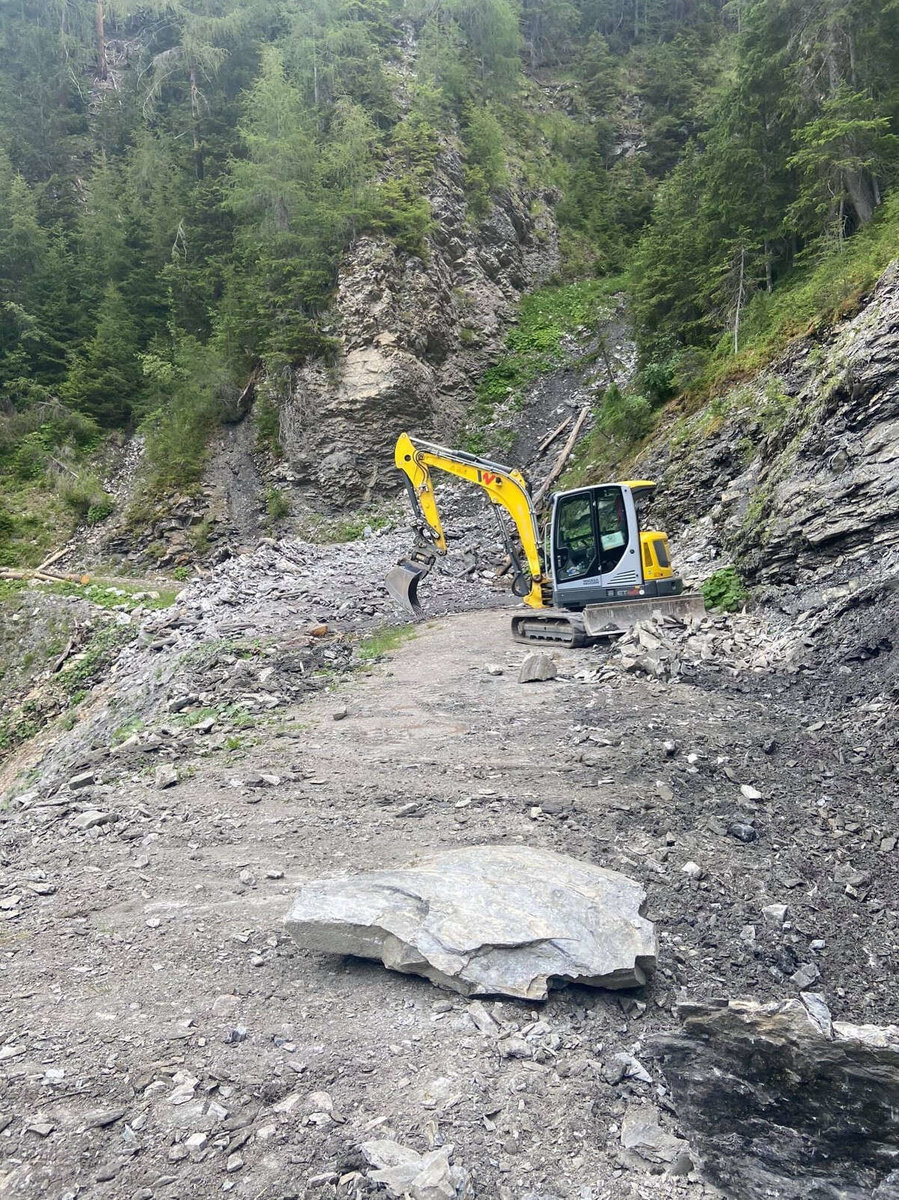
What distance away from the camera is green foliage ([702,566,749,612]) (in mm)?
10094

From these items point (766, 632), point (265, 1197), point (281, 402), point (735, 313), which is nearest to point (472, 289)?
point (281, 402)

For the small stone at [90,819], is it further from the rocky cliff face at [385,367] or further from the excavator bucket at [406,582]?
the rocky cliff face at [385,367]

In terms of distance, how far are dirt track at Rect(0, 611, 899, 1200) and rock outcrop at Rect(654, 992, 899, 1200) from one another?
17 cm

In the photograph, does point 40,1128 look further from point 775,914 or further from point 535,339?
point 535,339

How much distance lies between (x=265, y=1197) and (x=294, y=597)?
37.6 feet

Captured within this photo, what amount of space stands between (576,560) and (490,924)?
7.66 m

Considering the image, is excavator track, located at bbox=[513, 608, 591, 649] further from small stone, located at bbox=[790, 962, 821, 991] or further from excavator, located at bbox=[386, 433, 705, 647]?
small stone, located at bbox=[790, 962, 821, 991]

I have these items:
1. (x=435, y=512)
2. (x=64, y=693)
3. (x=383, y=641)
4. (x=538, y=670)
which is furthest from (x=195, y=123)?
(x=538, y=670)

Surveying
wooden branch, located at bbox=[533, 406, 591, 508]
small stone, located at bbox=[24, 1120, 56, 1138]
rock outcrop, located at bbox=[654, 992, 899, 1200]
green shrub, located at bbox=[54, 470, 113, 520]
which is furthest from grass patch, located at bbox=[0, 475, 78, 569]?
rock outcrop, located at bbox=[654, 992, 899, 1200]

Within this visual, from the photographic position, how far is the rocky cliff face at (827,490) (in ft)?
25.5

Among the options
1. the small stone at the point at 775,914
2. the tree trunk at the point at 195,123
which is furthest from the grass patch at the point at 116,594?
the tree trunk at the point at 195,123

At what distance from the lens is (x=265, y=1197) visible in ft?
7.31

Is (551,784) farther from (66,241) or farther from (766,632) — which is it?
(66,241)

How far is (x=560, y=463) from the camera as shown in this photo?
65.5 ft
